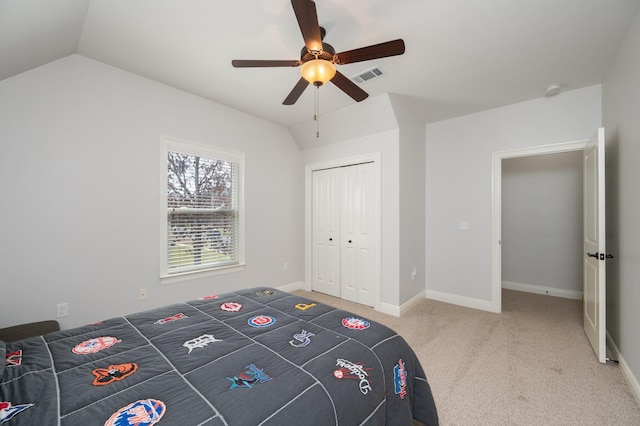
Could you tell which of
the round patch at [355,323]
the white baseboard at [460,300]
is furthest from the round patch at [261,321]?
the white baseboard at [460,300]

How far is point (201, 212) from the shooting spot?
130 inches

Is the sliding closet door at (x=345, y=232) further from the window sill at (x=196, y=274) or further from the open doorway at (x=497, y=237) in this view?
the open doorway at (x=497, y=237)

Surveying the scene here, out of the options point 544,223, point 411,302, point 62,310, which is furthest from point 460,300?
point 62,310

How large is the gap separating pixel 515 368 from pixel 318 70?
287 centimetres

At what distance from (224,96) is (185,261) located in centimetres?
209

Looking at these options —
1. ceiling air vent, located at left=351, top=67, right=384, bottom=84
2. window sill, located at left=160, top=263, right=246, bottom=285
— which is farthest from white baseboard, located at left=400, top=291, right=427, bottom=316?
ceiling air vent, located at left=351, top=67, right=384, bottom=84

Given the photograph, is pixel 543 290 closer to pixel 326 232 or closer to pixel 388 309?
pixel 388 309

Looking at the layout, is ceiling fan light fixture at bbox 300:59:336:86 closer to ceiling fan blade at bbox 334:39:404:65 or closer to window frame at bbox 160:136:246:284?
ceiling fan blade at bbox 334:39:404:65

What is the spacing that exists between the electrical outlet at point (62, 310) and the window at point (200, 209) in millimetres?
807

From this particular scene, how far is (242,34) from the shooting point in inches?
83.4

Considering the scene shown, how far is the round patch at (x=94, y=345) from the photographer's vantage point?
1.28 m

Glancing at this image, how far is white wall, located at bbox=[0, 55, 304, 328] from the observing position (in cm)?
218

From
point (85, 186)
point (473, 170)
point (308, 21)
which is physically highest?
point (308, 21)

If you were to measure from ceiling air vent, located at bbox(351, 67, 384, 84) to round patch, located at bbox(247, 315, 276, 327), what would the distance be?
7.98ft
